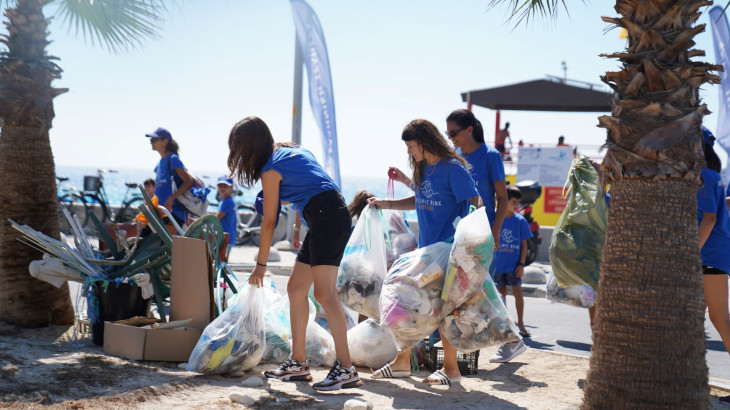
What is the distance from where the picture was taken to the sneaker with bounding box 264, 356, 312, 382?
4.72 metres

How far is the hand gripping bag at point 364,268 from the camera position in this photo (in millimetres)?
4918

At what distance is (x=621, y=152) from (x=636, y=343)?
0.88 m

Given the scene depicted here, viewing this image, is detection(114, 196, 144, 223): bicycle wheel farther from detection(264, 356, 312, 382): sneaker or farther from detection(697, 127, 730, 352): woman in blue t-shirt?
detection(697, 127, 730, 352): woman in blue t-shirt

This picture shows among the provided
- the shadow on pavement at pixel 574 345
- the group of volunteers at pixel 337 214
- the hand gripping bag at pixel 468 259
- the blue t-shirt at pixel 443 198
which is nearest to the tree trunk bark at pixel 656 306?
the hand gripping bag at pixel 468 259

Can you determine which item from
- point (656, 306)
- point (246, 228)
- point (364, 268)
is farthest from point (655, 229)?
point (246, 228)

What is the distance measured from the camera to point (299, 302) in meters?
4.82

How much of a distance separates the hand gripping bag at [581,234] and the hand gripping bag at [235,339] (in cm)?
218

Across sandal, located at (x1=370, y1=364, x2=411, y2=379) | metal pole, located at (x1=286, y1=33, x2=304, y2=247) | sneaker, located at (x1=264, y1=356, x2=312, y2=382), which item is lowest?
sandal, located at (x1=370, y1=364, x2=411, y2=379)

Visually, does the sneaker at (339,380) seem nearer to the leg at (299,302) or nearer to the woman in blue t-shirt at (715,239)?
the leg at (299,302)

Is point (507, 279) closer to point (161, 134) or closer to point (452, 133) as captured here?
point (452, 133)

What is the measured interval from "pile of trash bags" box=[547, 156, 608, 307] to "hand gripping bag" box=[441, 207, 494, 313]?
103 centimetres

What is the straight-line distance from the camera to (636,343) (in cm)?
323

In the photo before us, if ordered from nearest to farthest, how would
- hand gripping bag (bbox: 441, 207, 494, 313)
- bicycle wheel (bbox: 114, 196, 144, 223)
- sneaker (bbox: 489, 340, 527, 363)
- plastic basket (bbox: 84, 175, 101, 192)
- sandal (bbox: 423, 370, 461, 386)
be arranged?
hand gripping bag (bbox: 441, 207, 494, 313)
sandal (bbox: 423, 370, 461, 386)
sneaker (bbox: 489, 340, 527, 363)
bicycle wheel (bbox: 114, 196, 144, 223)
plastic basket (bbox: 84, 175, 101, 192)

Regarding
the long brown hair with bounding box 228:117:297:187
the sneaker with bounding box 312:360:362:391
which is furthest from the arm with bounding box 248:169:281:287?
the sneaker with bounding box 312:360:362:391
